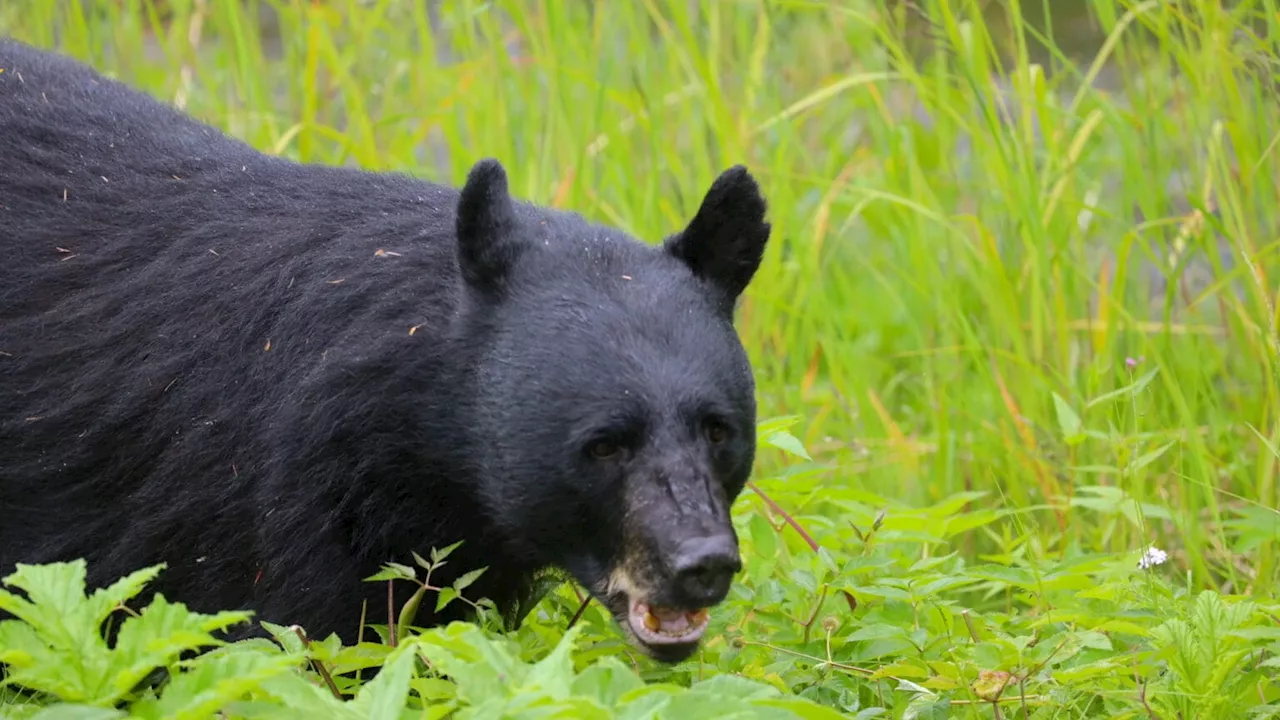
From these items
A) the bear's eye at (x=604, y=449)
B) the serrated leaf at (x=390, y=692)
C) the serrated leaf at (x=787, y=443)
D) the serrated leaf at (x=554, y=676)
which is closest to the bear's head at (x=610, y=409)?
the bear's eye at (x=604, y=449)

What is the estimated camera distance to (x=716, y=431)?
3.02m

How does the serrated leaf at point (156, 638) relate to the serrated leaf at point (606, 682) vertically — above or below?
above

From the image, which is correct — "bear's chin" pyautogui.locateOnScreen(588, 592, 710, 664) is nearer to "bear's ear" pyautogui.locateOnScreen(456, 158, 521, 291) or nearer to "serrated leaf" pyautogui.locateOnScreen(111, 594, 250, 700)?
"bear's ear" pyautogui.locateOnScreen(456, 158, 521, 291)

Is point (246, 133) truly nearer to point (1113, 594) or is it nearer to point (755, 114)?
point (755, 114)

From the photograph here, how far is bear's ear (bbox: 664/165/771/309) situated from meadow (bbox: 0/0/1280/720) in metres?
0.45

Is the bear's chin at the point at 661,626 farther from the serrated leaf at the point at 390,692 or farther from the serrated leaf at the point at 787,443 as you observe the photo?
the serrated leaf at the point at 390,692

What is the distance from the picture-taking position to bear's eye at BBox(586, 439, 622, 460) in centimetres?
292

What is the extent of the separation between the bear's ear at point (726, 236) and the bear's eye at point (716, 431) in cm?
35

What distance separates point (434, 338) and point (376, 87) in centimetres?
382

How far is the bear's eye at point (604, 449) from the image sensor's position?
2918 mm

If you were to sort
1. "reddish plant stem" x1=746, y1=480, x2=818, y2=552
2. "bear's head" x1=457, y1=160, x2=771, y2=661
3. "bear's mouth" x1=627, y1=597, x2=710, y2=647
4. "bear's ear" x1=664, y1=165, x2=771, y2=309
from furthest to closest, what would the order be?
1. "reddish plant stem" x1=746, y1=480, x2=818, y2=552
2. "bear's ear" x1=664, y1=165, x2=771, y2=309
3. "bear's mouth" x1=627, y1=597, x2=710, y2=647
4. "bear's head" x1=457, y1=160, x2=771, y2=661

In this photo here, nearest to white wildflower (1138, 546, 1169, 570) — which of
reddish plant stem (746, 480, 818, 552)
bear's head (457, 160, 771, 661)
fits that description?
reddish plant stem (746, 480, 818, 552)

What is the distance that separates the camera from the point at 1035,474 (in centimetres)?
495

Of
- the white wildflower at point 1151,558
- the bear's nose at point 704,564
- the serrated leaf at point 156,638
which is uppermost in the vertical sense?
the serrated leaf at point 156,638
